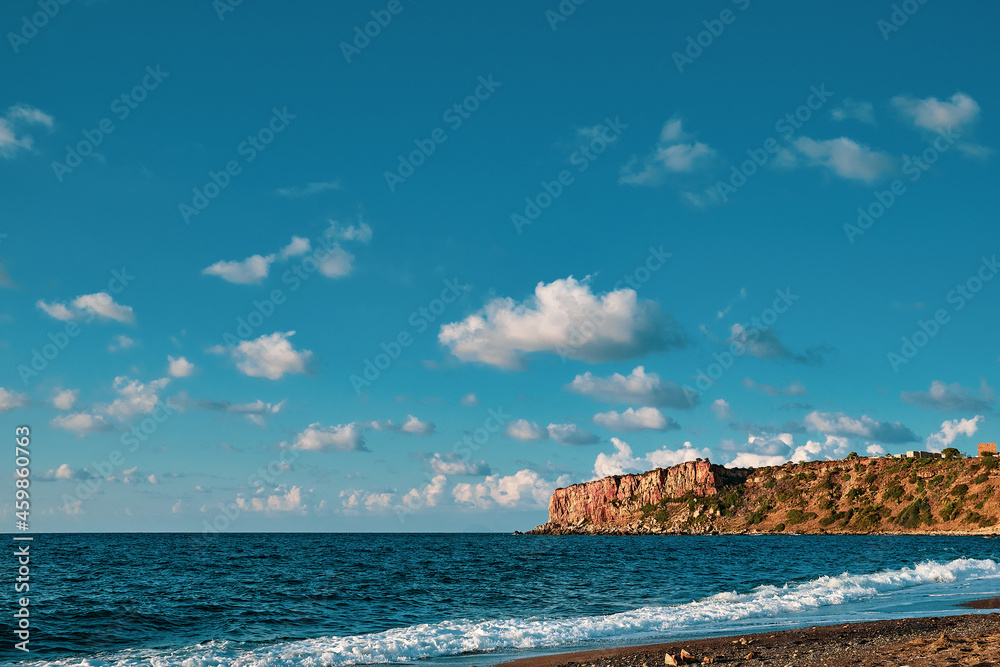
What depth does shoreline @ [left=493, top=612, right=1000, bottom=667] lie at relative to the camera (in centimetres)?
1638

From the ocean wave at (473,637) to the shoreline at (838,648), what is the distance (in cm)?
318

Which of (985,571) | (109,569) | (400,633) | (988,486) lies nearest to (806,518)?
(988,486)

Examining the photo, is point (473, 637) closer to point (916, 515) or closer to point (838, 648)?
point (838, 648)

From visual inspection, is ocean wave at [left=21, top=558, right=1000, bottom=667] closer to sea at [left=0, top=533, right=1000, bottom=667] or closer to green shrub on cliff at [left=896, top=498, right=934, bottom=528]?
sea at [left=0, top=533, right=1000, bottom=667]

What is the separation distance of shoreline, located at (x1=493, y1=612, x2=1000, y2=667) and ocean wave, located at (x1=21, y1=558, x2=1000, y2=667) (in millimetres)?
3177

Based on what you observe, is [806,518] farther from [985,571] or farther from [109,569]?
[109,569]

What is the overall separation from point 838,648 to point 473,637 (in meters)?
11.6

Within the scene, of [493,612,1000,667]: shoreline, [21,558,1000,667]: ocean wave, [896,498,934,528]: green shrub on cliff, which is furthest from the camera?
[896,498,934,528]: green shrub on cliff

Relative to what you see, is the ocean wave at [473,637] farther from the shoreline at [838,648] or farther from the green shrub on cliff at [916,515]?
the green shrub on cliff at [916,515]

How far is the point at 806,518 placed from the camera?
604ft

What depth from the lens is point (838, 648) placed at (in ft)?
60.3

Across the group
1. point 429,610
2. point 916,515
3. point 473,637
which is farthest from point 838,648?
point 916,515

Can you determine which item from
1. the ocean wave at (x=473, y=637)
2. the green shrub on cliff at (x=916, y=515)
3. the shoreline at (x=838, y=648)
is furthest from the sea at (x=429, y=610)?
the green shrub on cliff at (x=916, y=515)

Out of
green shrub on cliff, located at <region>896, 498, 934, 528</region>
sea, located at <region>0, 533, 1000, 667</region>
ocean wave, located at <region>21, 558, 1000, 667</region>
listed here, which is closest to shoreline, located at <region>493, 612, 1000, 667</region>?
sea, located at <region>0, 533, 1000, 667</region>
